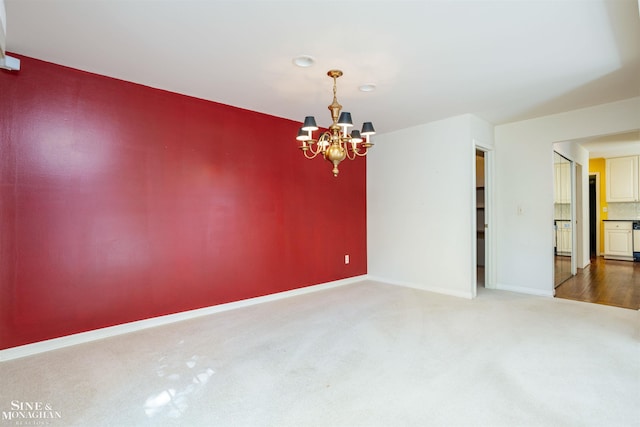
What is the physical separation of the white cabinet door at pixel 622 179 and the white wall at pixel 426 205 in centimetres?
469

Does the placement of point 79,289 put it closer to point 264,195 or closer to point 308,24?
point 264,195

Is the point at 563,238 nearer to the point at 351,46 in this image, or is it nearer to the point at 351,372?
the point at 351,372

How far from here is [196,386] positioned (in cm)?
218

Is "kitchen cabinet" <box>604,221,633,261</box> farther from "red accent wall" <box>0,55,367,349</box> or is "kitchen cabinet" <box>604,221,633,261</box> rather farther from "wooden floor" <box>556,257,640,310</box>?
"red accent wall" <box>0,55,367,349</box>

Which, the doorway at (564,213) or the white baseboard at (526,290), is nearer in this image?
the white baseboard at (526,290)

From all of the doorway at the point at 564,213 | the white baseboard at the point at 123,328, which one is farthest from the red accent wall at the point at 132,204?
the doorway at the point at 564,213

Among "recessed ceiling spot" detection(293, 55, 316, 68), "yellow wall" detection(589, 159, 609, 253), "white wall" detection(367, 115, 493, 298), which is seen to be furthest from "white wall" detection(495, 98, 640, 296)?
"yellow wall" detection(589, 159, 609, 253)

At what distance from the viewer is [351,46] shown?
2.53 meters

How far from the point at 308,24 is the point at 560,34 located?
71.9 inches

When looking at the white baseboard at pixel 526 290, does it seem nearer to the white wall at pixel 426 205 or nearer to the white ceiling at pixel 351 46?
the white wall at pixel 426 205

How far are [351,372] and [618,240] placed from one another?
315 inches

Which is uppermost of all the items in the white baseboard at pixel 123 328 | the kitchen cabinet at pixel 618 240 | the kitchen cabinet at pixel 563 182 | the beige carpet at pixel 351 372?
the kitchen cabinet at pixel 563 182

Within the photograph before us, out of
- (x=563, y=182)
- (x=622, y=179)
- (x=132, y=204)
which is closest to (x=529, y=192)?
(x=563, y=182)

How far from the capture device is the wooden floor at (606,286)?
4.14m
